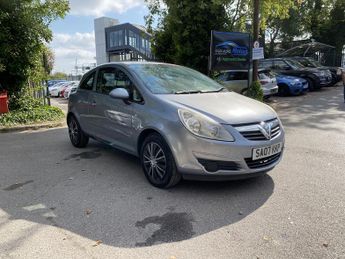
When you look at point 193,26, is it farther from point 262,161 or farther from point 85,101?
point 262,161

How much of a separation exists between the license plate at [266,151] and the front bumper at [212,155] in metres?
0.05

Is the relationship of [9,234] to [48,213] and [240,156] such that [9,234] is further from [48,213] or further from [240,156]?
[240,156]

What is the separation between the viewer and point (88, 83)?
6.43m

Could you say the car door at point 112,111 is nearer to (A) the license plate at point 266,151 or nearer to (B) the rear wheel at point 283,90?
(A) the license plate at point 266,151

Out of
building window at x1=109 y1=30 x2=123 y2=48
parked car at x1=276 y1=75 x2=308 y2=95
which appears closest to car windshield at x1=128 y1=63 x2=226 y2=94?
parked car at x1=276 y1=75 x2=308 y2=95

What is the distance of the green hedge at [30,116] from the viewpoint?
9812 millimetres

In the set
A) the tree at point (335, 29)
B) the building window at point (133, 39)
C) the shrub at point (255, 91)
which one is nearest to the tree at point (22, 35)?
the shrub at point (255, 91)

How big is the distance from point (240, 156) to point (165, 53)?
10.5 metres

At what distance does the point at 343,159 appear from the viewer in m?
5.77

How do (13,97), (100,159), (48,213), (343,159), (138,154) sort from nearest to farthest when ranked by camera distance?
(48,213) → (138,154) → (343,159) → (100,159) → (13,97)

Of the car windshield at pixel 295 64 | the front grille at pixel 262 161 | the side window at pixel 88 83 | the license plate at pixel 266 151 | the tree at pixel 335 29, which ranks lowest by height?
the front grille at pixel 262 161

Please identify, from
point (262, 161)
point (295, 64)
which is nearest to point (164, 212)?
point (262, 161)

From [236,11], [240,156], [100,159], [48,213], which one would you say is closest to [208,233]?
[240,156]

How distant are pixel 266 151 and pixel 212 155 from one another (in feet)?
2.36
